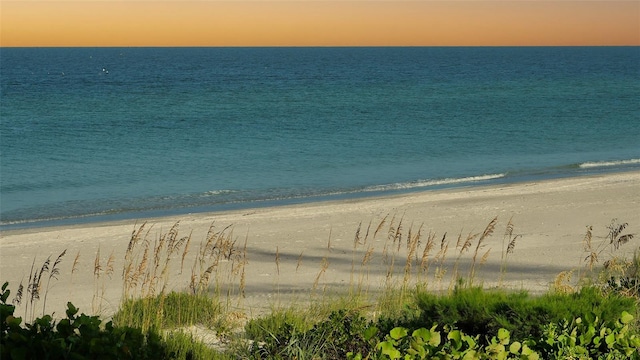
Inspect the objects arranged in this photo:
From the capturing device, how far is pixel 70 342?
4.54 m

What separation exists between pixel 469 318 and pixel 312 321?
2.09 meters

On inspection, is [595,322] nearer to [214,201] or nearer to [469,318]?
[469,318]

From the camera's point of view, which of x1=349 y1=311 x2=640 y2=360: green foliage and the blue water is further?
the blue water

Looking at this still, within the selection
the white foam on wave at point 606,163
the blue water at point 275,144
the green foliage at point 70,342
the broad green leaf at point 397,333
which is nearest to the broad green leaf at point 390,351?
the broad green leaf at point 397,333

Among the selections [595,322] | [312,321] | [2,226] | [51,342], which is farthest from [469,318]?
[2,226]

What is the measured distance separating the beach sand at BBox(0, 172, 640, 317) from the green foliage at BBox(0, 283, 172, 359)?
3.57m

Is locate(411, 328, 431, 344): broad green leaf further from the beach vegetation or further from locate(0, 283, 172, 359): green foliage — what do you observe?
locate(0, 283, 172, 359): green foliage

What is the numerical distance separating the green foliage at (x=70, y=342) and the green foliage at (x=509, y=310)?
7.31ft

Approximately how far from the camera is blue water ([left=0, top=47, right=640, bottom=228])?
72.1 ft

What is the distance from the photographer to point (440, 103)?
55.0m

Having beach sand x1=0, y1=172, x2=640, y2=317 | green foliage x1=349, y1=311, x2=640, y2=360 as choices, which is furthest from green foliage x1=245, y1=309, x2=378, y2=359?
beach sand x1=0, y1=172, x2=640, y2=317

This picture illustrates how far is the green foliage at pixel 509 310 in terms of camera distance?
231 inches

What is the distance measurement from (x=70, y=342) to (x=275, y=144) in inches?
1133

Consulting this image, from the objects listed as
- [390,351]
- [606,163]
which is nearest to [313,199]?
[606,163]
